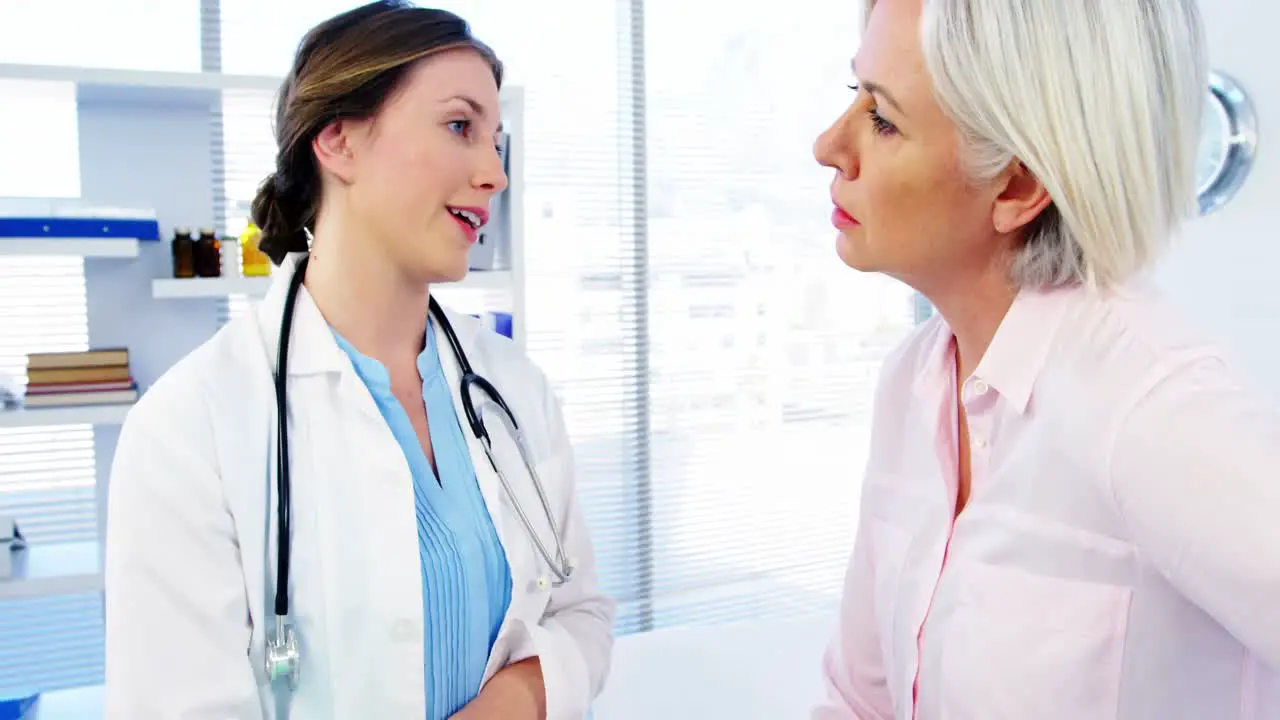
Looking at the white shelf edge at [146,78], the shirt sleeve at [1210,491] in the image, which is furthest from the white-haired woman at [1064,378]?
the white shelf edge at [146,78]

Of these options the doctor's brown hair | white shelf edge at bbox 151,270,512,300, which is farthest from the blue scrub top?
white shelf edge at bbox 151,270,512,300

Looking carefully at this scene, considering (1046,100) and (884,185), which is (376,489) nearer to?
(884,185)

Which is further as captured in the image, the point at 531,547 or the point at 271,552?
the point at 531,547

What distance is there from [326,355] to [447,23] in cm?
46

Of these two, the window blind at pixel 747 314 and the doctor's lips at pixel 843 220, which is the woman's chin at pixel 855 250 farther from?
the window blind at pixel 747 314

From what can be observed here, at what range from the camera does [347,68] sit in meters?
1.22

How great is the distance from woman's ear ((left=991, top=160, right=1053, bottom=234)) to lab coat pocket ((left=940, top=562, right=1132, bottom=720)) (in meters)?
0.34

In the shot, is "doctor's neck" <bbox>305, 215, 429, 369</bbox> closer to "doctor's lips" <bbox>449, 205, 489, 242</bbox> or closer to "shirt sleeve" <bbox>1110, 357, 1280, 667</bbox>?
"doctor's lips" <bbox>449, 205, 489, 242</bbox>

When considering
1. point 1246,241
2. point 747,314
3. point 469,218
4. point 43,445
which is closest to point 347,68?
point 469,218

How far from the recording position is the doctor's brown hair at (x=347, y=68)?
Answer: 1222 millimetres

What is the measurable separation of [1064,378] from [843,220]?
282 millimetres

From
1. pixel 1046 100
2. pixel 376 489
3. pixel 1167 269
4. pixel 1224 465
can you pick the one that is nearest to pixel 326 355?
pixel 376 489

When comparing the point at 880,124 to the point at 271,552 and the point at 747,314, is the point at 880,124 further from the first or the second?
the point at 747,314

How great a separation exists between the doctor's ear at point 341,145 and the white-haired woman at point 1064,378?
59 cm
